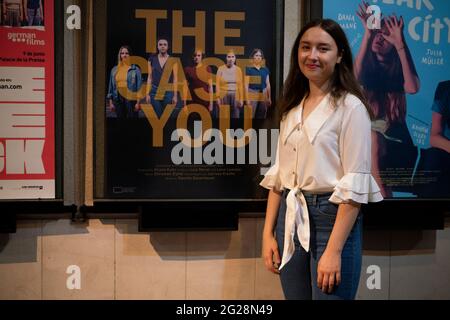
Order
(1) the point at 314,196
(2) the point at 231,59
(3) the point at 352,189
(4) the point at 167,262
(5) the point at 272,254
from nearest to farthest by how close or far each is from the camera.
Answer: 1. (3) the point at 352,189
2. (1) the point at 314,196
3. (5) the point at 272,254
4. (2) the point at 231,59
5. (4) the point at 167,262

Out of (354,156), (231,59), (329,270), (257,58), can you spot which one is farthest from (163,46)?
(329,270)

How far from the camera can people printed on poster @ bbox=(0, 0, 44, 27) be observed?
2115mm

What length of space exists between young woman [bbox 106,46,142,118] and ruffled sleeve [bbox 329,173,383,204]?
1.06 m

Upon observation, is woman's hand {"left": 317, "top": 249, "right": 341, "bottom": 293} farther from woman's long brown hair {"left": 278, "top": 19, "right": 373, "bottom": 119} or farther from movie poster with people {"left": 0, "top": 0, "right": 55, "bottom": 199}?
movie poster with people {"left": 0, "top": 0, "right": 55, "bottom": 199}

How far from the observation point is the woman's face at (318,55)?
1.54m

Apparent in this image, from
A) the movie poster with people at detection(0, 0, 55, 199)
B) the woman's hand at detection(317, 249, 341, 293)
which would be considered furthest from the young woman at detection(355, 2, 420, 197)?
the movie poster with people at detection(0, 0, 55, 199)

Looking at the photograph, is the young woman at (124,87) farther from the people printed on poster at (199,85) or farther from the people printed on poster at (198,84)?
the people printed on poster at (198,84)

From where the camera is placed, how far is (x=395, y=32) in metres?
2.28

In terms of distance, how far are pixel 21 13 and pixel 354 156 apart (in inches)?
60.6

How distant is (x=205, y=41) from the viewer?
2.21 metres

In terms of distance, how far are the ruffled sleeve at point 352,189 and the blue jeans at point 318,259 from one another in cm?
6

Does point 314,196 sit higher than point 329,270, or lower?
higher

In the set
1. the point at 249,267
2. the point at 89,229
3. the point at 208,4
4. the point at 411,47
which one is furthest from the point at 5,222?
the point at 411,47

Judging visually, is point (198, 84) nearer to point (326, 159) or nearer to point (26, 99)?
point (26, 99)
